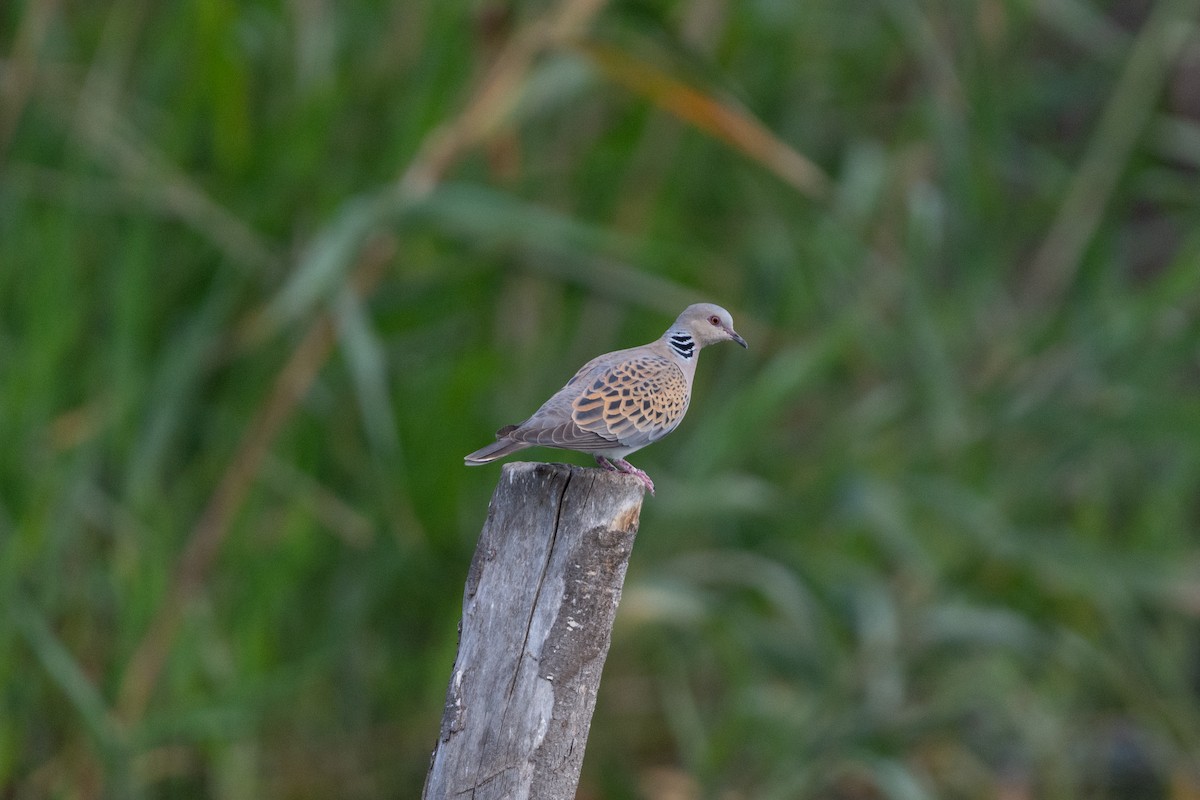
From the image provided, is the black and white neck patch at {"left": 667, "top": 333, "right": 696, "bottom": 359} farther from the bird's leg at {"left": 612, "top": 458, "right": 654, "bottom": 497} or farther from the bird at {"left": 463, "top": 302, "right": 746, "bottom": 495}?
the bird's leg at {"left": 612, "top": 458, "right": 654, "bottom": 497}

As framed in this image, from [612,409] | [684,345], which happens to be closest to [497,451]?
[612,409]

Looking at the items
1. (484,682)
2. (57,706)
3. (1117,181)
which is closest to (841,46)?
(1117,181)

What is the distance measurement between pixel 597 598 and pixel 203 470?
274 cm

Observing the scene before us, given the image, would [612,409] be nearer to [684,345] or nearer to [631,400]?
[631,400]

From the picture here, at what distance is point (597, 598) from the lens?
2.45 m

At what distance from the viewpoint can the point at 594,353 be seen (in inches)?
222

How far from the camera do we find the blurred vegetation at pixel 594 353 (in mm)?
4457

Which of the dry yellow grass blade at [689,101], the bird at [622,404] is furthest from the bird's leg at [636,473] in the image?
the dry yellow grass blade at [689,101]

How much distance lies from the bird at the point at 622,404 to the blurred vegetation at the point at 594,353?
1.32 m

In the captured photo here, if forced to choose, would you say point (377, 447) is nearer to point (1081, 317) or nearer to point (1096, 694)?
point (1081, 317)

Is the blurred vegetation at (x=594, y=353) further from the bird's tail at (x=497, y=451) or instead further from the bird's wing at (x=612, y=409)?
the bird's tail at (x=497, y=451)

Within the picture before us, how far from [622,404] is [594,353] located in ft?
9.76

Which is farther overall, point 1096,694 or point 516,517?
point 1096,694

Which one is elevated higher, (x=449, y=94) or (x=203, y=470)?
(x=449, y=94)
